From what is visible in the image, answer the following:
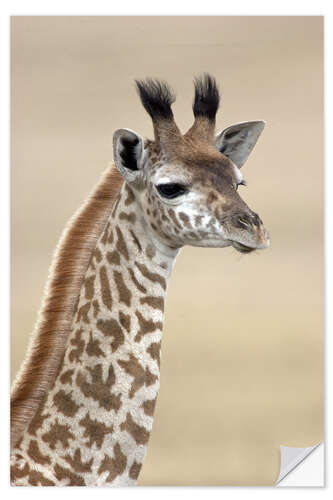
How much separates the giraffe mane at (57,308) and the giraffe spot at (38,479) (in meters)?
0.14

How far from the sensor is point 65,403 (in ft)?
8.98

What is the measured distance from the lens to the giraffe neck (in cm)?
269

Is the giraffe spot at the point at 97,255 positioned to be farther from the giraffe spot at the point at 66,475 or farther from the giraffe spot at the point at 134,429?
the giraffe spot at the point at 66,475

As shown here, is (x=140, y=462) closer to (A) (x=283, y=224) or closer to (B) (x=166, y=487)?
(B) (x=166, y=487)

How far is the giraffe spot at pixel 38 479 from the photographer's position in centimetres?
272

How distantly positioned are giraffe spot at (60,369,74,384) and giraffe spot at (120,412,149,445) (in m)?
0.24

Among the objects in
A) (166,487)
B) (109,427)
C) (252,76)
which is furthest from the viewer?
(252,76)

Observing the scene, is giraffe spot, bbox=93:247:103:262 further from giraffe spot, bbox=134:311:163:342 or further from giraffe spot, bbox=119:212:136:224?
giraffe spot, bbox=134:311:163:342

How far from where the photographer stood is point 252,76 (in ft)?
11.3

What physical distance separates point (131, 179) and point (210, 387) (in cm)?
104
